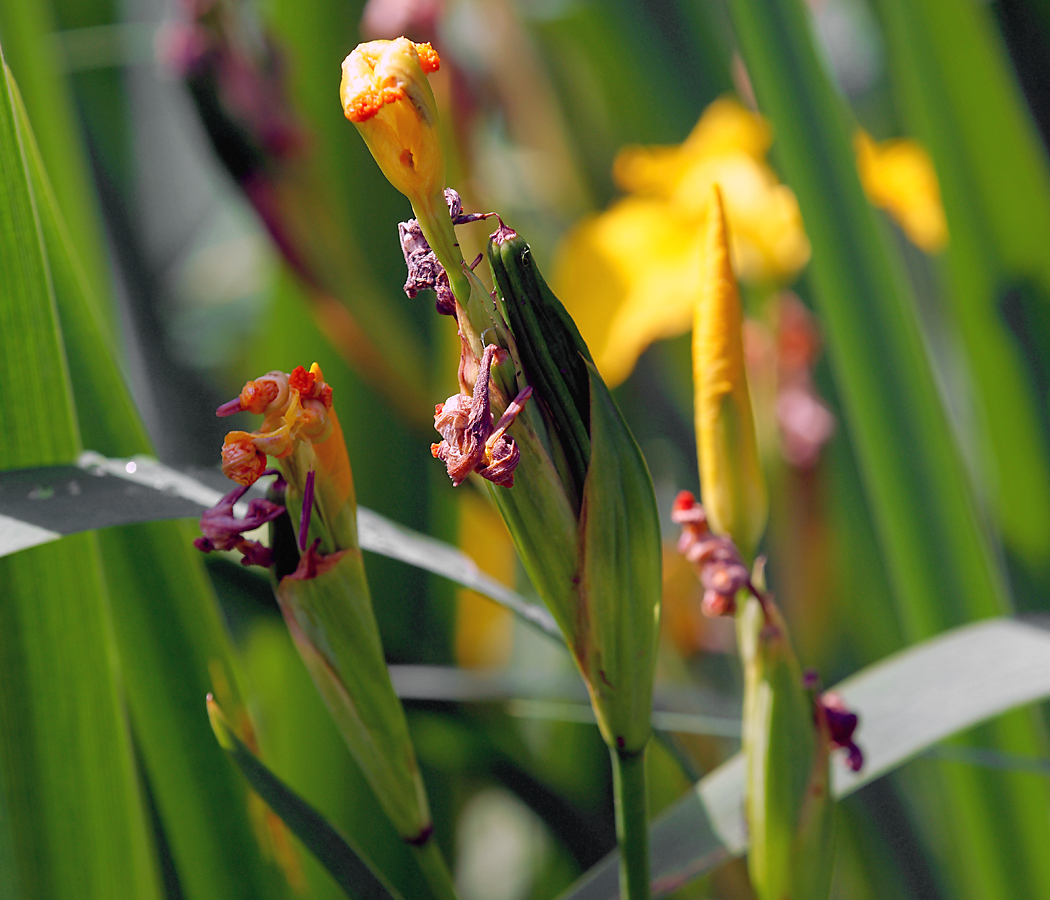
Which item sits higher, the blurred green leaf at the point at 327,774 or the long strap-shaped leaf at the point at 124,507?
the long strap-shaped leaf at the point at 124,507

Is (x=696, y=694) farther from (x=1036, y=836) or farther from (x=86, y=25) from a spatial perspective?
(x=86, y=25)

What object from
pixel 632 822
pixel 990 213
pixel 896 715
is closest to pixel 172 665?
pixel 632 822

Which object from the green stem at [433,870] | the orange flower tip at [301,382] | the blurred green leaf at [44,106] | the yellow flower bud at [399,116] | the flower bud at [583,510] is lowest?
the green stem at [433,870]

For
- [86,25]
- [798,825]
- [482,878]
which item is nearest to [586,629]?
[798,825]

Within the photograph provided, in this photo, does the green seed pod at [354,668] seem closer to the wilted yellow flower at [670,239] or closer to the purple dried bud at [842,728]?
the purple dried bud at [842,728]

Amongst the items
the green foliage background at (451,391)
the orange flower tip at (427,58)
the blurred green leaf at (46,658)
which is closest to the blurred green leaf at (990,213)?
the green foliage background at (451,391)
